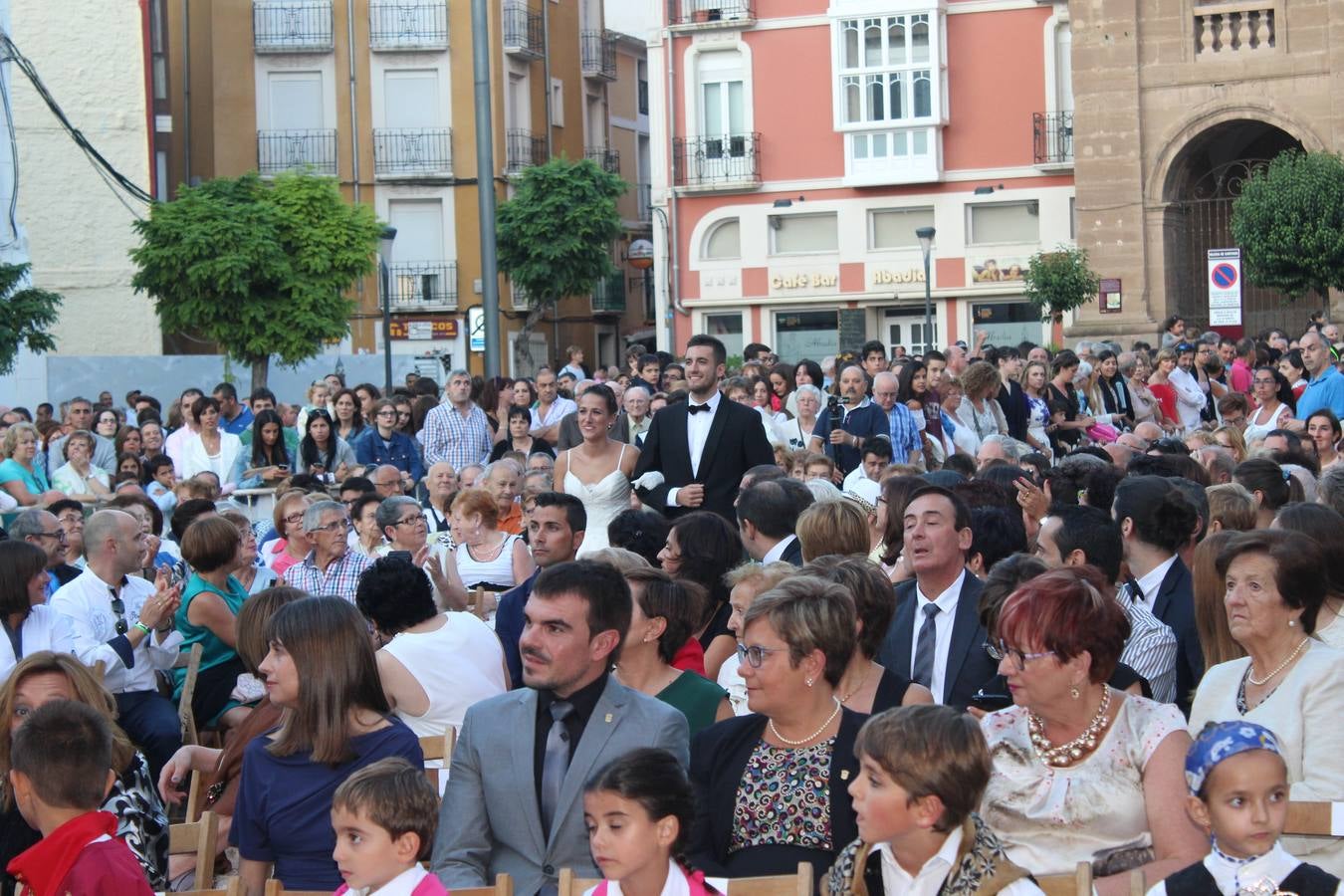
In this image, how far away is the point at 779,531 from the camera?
25.3 ft

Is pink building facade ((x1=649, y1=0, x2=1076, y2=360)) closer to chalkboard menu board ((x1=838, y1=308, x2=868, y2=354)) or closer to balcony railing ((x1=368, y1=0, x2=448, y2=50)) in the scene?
chalkboard menu board ((x1=838, y1=308, x2=868, y2=354))

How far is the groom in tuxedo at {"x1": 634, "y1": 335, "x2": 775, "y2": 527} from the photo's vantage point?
974 cm

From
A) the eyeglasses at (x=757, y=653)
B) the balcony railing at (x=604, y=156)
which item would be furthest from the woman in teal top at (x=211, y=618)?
the balcony railing at (x=604, y=156)

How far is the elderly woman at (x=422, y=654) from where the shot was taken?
241 inches

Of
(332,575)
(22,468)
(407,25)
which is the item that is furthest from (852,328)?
(332,575)

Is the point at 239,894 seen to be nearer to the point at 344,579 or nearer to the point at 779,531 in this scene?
the point at 779,531

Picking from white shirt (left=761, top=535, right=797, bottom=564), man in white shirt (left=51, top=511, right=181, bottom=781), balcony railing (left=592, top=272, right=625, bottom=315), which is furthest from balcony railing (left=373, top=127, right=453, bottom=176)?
white shirt (left=761, top=535, right=797, bottom=564)

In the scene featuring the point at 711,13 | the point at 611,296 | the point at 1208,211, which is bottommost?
the point at 611,296

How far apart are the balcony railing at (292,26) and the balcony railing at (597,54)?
21.5 ft

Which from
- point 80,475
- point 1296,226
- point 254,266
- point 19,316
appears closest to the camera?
point 80,475

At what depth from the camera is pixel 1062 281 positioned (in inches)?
1170

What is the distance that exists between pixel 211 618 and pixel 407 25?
33.1 metres

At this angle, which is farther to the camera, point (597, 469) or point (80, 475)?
point (80, 475)

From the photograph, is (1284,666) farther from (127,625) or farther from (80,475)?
(80,475)
